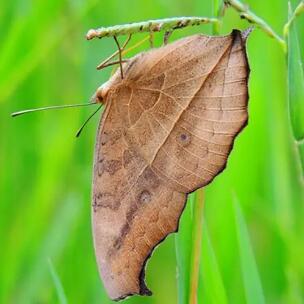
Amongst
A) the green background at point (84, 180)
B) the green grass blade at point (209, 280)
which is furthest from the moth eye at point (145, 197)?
the green background at point (84, 180)

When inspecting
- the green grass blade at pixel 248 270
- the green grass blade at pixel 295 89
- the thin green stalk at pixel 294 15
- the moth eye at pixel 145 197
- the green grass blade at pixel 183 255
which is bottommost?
the green grass blade at pixel 248 270

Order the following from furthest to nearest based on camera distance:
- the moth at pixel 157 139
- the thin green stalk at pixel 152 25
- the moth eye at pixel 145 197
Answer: the moth eye at pixel 145 197 → the moth at pixel 157 139 → the thin green stalk at pixel 152 25

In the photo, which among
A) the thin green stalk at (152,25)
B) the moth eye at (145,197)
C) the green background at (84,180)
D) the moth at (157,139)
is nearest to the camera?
the thin green stalk at (152,25)

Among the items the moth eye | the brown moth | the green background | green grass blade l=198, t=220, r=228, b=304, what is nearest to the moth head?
the brown moth

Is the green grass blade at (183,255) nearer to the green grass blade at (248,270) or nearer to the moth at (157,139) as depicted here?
the moth at (157,139)

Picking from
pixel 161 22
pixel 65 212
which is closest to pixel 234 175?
pixel 65 212

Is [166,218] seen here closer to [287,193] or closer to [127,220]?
[127,220]

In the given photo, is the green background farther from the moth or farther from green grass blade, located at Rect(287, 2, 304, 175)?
green grass blade, located at Rect(287, 2, 304, 175)
